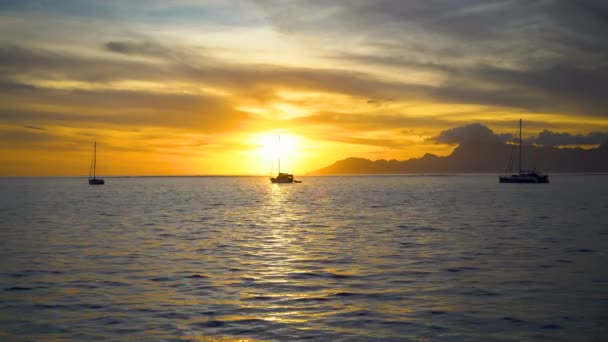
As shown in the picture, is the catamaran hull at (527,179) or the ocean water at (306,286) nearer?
the ocean water at (306,286)

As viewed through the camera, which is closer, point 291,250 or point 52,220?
point 291,250

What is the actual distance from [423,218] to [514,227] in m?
11.2

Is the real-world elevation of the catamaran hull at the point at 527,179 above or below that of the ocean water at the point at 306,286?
above

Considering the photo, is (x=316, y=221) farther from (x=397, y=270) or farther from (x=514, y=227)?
(x=397, y=270)

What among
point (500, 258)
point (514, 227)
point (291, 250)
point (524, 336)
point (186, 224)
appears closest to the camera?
point (524, 336)

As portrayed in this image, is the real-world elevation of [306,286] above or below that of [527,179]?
below

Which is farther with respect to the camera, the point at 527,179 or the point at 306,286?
the point at 527,179

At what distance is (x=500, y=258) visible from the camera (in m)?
27.6

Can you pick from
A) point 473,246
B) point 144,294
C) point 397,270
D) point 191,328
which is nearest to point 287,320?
point 191,328

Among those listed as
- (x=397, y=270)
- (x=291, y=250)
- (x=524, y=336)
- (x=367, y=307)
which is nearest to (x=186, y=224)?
(x=291, y=250)

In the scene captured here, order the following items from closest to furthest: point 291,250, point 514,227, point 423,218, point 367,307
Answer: point 367,307 → point 291,250 → point 514,227 → point 423,218

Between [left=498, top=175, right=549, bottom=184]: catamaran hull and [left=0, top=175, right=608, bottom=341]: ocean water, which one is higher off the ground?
[left=498, top=175, right=549, bottom=184]: catamaran hull

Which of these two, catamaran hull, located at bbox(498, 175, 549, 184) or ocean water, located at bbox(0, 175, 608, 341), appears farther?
catamaran hull, located at bbox(498, 175, 549, 184)

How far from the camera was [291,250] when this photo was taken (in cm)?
3117
